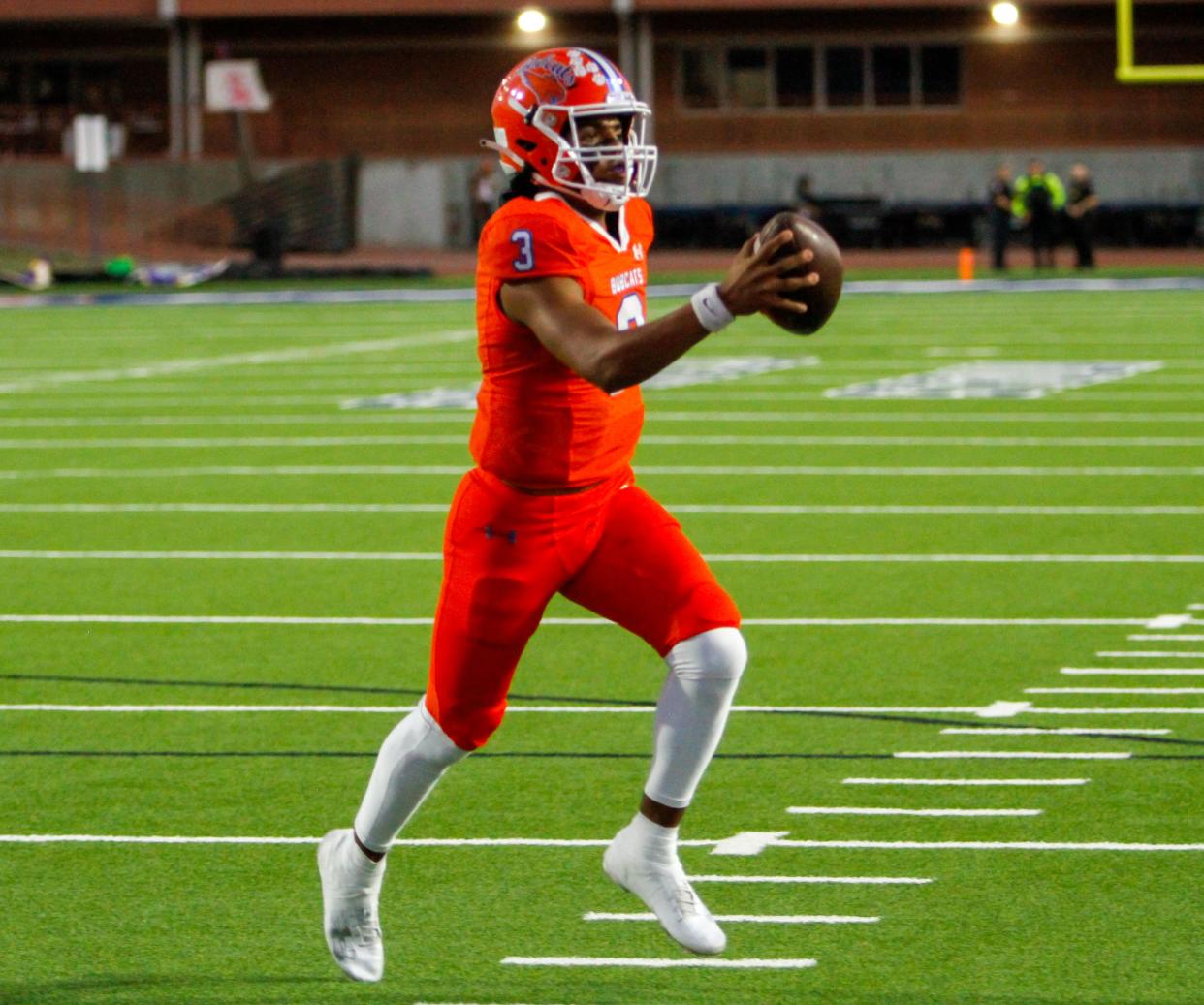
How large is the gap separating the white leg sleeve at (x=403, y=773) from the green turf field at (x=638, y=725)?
0.97 feet

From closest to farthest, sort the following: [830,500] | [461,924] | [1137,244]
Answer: [461,924] < [830,500] < [1137,244]

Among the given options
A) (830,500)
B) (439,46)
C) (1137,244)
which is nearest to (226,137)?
(439,46)

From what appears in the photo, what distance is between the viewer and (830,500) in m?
12.4

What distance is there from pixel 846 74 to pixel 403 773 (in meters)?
42.7

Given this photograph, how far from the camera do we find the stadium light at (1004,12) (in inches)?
1719

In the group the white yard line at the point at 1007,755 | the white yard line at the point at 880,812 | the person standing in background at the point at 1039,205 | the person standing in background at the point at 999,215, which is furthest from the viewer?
the person standing in background at the point at 1039,205

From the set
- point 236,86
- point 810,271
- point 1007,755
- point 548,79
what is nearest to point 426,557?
point 1007,755

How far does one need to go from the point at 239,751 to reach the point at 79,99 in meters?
43.8

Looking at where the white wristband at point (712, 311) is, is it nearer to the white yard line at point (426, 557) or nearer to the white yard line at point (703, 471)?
the white yard line at point (426, 557)

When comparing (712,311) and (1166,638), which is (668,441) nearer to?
(1166,638)

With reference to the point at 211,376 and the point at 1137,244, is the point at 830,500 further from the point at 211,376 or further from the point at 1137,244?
the point at 1137,244

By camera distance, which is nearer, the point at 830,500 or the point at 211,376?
the point at 830,500

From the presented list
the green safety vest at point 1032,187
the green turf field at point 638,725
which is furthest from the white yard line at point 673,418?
the green safety vest at point 1032,187

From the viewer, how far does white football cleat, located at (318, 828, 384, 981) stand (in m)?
4.90
